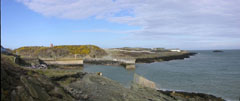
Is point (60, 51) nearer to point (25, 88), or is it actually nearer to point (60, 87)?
point (60, 87)

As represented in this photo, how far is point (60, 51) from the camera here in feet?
181

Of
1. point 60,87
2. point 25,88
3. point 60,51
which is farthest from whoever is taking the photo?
point 60,51

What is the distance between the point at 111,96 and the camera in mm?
11078

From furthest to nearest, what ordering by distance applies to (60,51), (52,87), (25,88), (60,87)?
(60,51)
(60,87)
(52,87)
(25,88)

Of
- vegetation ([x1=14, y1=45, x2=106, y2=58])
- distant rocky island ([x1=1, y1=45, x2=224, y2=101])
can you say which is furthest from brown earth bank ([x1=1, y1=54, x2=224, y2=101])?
vegetation ([x1=14, y1=45, x2=106, y2=58])

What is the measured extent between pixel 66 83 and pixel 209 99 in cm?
1175

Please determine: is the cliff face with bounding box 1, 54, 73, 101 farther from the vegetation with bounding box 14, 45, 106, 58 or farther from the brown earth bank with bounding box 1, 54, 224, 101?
the vegetation with bounding box 14, 45, 106, 58

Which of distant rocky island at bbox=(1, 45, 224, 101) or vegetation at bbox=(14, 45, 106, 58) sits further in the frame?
vegetation at bbox=(14, 45, 106, 58)

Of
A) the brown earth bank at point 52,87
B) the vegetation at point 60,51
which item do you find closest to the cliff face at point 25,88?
the brown earth bank at point 52,87

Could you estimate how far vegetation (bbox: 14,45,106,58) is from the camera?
5375 centimetres

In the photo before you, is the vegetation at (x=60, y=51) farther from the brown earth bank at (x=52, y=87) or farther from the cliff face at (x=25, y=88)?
the cliff face at (x=25, y=88)

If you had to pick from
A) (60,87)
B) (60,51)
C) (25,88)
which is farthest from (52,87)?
(60,51)

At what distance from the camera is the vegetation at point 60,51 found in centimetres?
5375

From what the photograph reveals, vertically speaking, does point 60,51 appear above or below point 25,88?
above
